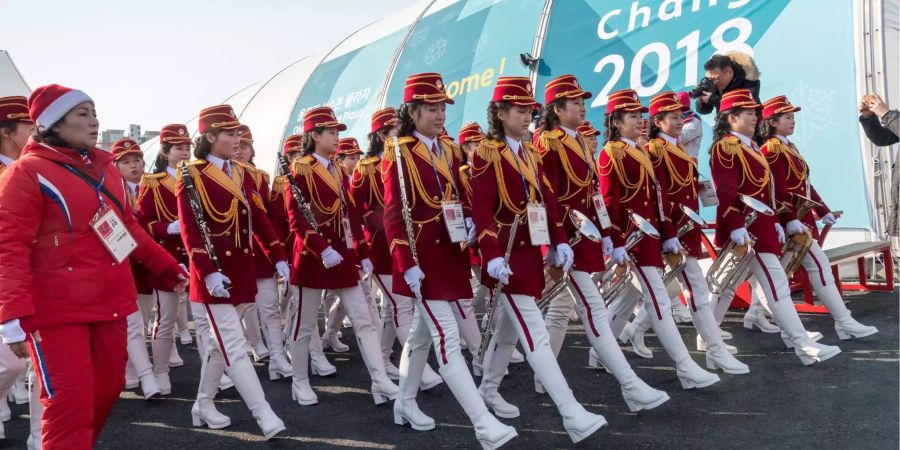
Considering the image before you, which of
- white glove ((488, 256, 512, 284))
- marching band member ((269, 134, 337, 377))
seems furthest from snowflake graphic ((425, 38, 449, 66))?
white glove ((488, 256, 512, 284))

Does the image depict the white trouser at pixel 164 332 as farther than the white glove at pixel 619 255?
Yes

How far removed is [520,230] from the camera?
426 cm

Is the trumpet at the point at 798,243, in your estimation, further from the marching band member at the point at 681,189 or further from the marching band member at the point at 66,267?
the marching band member at the point at 66,267

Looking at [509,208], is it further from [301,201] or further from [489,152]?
[301,201]

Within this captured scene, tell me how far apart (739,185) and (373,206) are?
2.80 meters

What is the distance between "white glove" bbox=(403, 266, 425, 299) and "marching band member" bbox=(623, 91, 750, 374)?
2210mm

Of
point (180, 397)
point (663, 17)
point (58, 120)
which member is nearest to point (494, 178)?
point (58, 120)

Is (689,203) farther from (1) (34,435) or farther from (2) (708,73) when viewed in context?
(1) (34,435)

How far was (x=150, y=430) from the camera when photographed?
4918 mm

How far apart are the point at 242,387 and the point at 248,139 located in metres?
4.03

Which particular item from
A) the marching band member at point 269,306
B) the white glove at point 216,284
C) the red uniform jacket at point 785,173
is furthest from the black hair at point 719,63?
the white glove at point 216,284

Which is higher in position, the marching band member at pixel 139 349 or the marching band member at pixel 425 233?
the marching band member at pixel 425 233

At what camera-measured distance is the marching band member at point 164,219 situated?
19.2ft

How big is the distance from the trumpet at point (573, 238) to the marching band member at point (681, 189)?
1.10 meters
